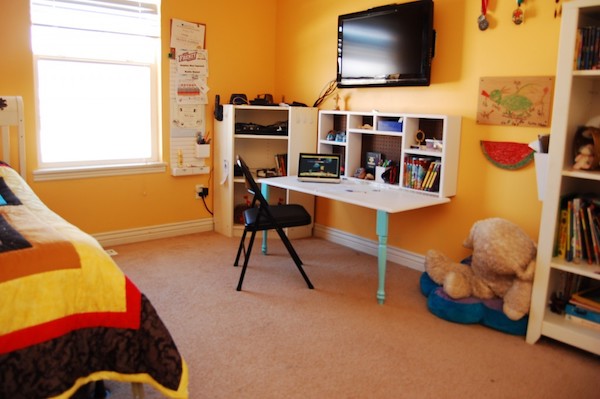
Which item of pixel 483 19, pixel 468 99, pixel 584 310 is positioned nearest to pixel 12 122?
pixel 468 99

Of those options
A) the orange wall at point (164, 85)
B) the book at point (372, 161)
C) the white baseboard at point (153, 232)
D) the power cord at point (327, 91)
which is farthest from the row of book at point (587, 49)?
the white baseboard at point (153, 232)

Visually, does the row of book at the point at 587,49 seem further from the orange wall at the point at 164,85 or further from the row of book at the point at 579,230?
the orange wall at the point at 164,85

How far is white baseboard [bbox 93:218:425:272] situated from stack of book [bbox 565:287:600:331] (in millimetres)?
1236

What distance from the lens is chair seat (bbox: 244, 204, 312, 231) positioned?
10.9ft

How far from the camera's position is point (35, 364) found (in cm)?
161

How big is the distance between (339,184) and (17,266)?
2504mm

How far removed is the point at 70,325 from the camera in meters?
1.70

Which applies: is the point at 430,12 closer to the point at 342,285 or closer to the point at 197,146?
the point at 342,285

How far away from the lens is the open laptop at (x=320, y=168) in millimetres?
3904

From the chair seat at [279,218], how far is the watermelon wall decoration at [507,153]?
4.05ft

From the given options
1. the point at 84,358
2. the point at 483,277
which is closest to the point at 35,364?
the point at 84,358

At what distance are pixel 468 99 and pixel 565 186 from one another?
101 centimetres

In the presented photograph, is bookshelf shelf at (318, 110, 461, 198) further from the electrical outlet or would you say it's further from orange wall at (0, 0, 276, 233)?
the electrical outlet

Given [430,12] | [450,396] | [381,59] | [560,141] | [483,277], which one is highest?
[430,12]
